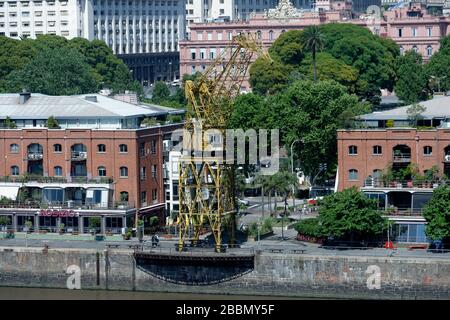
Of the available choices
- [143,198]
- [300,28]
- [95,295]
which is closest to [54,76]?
[143,198]

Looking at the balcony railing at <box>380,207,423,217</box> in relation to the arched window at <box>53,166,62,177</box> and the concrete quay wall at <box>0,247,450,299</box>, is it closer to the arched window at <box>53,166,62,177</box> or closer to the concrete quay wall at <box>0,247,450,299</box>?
the concrete quay wall at <box>0,247,450,299</box>

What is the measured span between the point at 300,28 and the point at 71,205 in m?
89.6

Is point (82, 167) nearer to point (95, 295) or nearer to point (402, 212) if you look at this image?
point (95, 295)

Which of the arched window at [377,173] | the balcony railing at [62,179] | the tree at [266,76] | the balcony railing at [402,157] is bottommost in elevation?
the balcony railing at [62,179]

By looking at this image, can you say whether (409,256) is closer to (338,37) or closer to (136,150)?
(136,150)

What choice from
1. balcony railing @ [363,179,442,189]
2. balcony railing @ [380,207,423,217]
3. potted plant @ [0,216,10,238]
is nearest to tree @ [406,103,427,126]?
balcony railing @ [363,179,442,189]

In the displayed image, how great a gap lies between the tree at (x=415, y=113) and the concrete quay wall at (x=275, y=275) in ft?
46.6

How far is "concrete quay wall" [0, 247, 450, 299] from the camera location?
249 feet

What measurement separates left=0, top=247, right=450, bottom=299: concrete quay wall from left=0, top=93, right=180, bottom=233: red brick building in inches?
236

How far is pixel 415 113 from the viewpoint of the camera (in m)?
89.1

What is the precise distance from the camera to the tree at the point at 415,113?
88.8m

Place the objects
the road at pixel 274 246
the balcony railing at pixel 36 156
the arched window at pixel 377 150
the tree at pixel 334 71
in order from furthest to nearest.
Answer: the tree at pixel 334 71
the balcony railing at pixel 36 156
the arched window at pixel 377 150
the road at pixel 274 246

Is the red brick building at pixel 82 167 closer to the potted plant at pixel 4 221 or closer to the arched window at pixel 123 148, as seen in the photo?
the arched window at pixel 123 148

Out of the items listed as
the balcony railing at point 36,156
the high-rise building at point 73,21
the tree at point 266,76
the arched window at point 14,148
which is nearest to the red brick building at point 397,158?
the balcony railing at point 36,156
